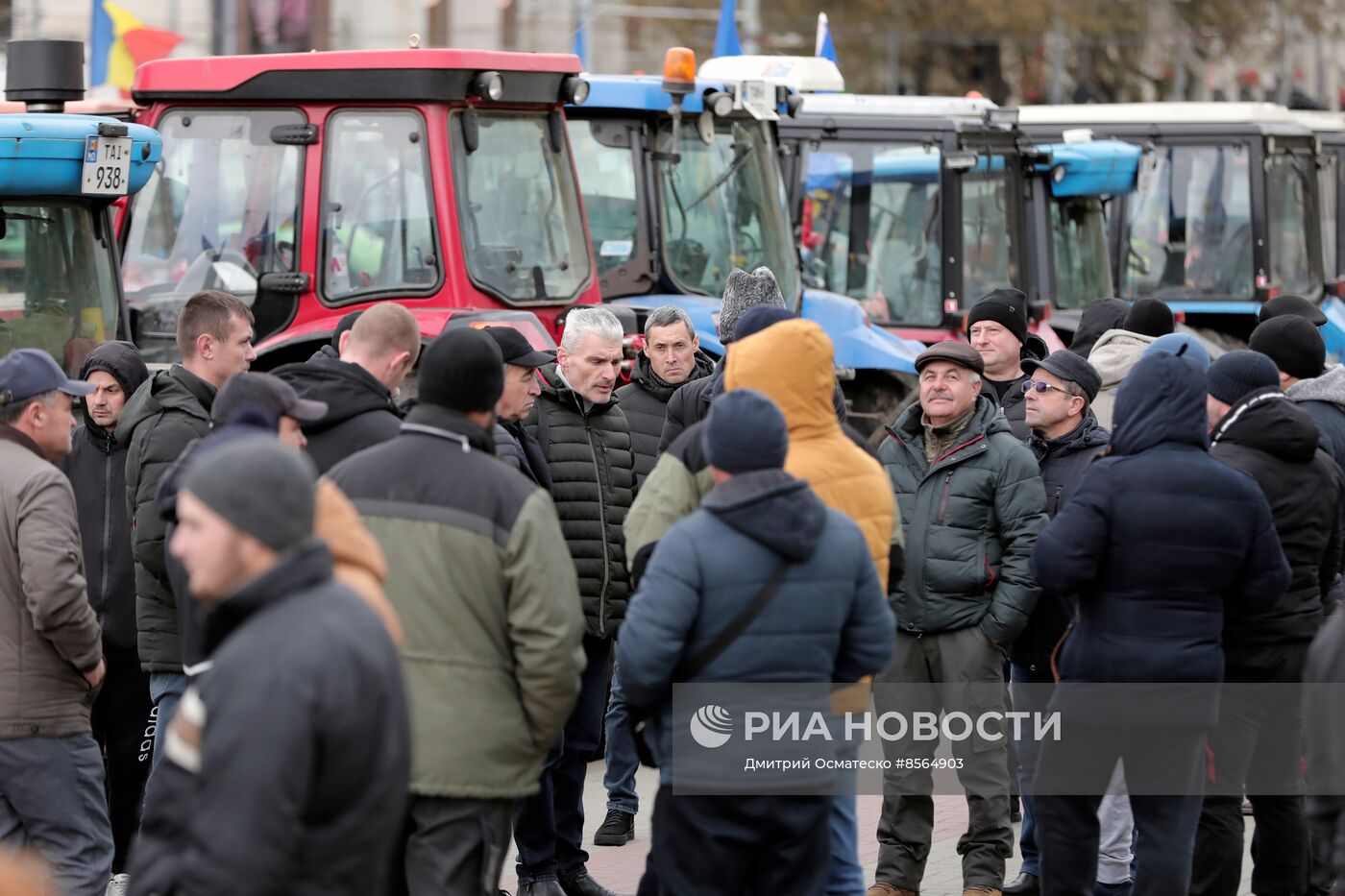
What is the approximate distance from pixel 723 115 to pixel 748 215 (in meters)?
0.65

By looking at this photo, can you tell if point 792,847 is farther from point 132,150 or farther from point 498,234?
point 498,234

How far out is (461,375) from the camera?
4.66 metres

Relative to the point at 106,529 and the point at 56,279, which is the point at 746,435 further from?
the point at 56,279

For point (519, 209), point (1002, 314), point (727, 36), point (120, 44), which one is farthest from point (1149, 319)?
point (120, 44)

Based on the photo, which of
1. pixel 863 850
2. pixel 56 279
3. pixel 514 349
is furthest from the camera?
pixel 56 279

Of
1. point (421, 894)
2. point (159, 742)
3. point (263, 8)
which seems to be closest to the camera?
point (421, 894)

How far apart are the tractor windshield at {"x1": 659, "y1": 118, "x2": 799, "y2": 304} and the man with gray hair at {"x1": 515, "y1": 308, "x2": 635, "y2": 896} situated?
4944mm

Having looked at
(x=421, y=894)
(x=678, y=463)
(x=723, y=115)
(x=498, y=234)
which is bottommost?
(x=421, y=894)

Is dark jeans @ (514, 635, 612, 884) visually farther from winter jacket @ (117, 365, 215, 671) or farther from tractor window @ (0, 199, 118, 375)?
tractor window @ (0, 199, 118, 375)

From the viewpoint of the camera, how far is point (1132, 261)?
58.4ft

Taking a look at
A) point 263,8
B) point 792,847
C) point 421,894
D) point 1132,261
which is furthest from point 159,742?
point 263,8

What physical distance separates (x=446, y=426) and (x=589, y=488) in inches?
76.9

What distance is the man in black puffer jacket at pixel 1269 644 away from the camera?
5781 mm

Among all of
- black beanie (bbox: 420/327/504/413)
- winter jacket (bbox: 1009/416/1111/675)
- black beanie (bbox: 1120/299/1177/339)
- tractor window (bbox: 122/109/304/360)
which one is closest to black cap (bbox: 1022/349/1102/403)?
winter jacket (bbox: 1009/416/1111/675)
